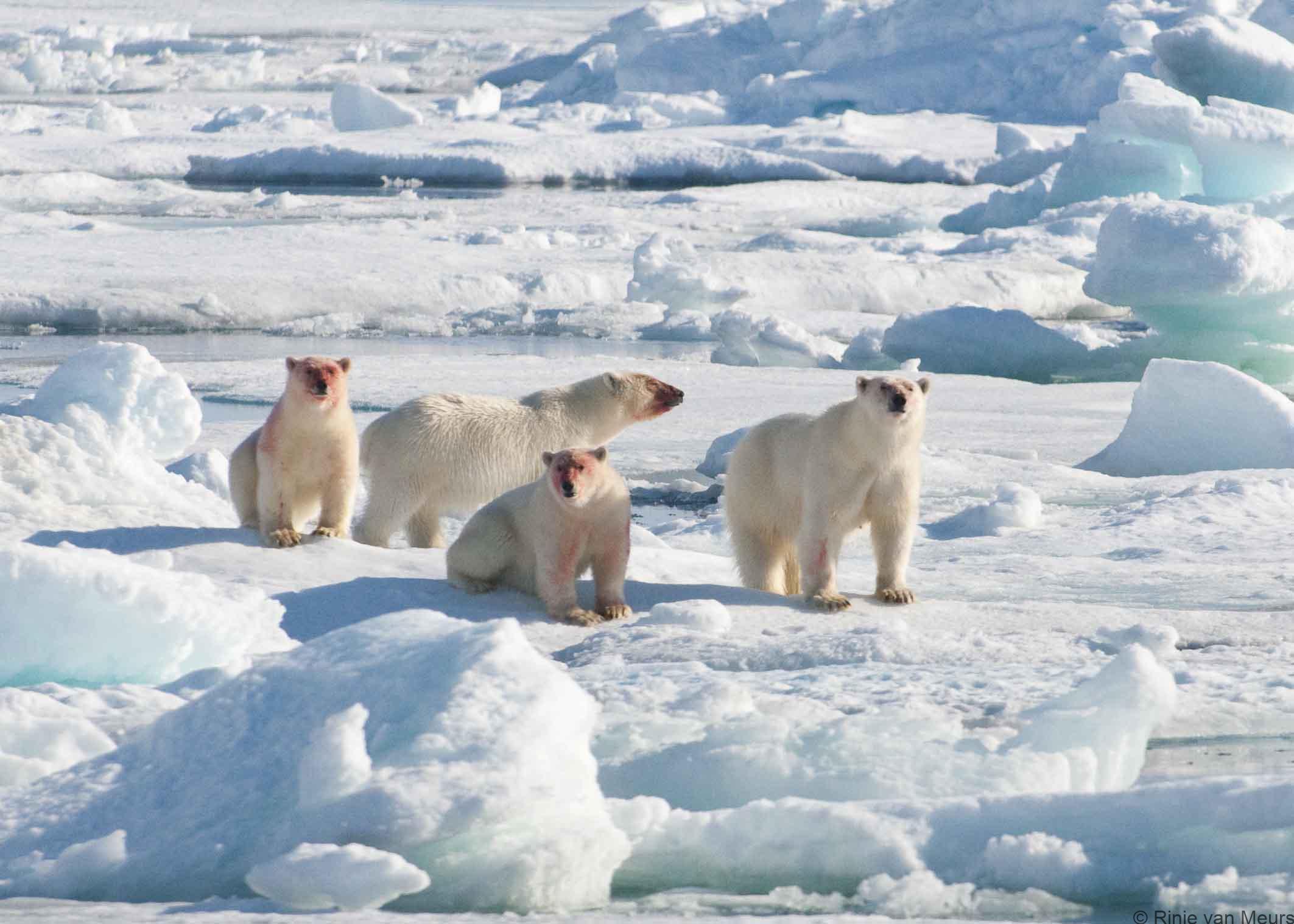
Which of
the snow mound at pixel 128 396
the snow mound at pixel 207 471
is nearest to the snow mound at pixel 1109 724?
the snow mound at pixel 128 396

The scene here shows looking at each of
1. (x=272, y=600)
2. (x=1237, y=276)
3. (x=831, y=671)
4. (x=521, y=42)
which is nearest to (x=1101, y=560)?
(x=831, y=671)

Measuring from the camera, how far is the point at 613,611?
414 cm

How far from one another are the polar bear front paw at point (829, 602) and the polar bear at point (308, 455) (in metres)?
1.32

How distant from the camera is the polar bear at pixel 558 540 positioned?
13.1ft

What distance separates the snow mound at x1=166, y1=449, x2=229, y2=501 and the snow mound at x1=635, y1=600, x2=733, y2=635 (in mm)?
2363

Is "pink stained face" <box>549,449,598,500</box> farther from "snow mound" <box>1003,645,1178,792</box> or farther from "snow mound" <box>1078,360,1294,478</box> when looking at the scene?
"snow mound" <box>1078,360,1294,478</box>

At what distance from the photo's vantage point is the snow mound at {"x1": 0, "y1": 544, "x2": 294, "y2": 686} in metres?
3.47

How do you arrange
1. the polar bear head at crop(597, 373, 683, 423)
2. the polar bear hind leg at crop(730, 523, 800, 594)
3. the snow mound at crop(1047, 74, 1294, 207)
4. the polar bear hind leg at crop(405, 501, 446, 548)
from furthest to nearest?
the snow mound at crop(1047, 74, 1294, 207) < the polar bear head at crop(597, 373, 683, 423) < the polar bear hind leg at crop(405, 501, 446, 548) < the polar bear hind leg at crop(730, 523, 800, 594)

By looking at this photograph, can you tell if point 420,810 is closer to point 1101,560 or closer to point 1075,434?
point 1101,560

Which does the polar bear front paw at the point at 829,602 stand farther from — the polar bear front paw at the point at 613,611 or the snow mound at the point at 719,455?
the snow mound at the point at 719,455

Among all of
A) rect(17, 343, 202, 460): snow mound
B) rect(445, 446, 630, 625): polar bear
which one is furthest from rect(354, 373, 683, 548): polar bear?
rect(17, 343, 202, 460): snow mound

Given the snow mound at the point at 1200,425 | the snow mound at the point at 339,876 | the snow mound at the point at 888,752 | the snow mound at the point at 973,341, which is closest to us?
the snow mound at the point at 339,876

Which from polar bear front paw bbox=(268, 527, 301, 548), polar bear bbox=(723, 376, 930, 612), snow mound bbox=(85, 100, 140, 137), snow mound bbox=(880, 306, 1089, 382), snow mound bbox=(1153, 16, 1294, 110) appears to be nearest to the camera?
polar bear bbox=(723, 376, 930, 612)

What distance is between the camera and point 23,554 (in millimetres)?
3516
